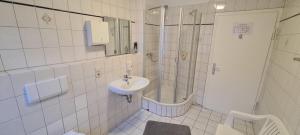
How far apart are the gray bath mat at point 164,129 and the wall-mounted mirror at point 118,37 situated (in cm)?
128

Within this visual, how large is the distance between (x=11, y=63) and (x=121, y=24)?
4.34ft

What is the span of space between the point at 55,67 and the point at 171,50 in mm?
2008

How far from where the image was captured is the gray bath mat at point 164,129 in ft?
6.59

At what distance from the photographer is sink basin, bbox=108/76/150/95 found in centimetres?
177

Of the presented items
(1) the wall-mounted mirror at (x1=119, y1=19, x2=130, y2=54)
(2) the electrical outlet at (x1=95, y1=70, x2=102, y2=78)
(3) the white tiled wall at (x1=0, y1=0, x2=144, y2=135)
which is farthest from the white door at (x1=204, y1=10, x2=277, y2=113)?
(2) the electrical outlet at (x1=95, y1=70, x2=102, y2=78)

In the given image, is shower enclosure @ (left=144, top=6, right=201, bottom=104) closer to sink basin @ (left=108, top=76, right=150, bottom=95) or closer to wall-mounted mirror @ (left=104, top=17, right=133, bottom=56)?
wall-mounted mirror @ (left=104, top=17, right=133, bottom=56)

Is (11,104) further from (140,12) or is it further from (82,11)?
(140,12)

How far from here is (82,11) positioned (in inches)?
58.7

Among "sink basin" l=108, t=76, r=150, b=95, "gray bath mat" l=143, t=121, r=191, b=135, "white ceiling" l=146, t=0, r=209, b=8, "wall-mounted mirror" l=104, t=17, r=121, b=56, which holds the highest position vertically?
"white ceiling" l=146, t=0, r=209, b=8

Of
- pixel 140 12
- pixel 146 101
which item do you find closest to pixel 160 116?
pixel 146 101

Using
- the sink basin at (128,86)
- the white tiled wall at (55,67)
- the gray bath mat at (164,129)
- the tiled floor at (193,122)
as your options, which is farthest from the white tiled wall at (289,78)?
the white tiled wall at (55,67)

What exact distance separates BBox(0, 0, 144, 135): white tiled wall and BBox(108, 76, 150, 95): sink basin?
10cm

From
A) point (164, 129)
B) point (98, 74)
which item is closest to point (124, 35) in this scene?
point (98, 74)

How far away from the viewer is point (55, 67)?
1286 mm
